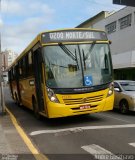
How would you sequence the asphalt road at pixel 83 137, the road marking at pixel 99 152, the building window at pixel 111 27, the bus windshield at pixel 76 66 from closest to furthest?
the road marking at pixel 99 152 → the asphalt road at pixel 83 137 → the bus windshield at pixel 76 66 → the building window at pixel 111 27

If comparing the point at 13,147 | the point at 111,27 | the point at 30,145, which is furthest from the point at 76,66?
the point at 111,27

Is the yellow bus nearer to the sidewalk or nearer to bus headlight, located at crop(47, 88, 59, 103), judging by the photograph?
bus headlight, located at crop(47, 88, 59, 103)

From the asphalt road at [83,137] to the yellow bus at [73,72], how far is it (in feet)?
2.08

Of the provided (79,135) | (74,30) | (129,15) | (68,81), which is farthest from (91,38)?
(129,15)

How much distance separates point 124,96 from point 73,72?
460 cm

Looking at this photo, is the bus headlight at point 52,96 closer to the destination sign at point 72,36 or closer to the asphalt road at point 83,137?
the asphalt road at point 83,137

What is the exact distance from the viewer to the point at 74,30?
12617 millimetres

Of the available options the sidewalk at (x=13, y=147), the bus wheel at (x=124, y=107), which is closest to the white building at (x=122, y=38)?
the bus wheel at (x=124, y=107)

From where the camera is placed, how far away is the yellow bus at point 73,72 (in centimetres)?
1193

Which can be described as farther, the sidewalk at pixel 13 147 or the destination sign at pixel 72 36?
the destination sign at pixel 72 36

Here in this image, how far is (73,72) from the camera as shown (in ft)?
39.8

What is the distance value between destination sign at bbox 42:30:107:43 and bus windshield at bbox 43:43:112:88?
0.23 metres

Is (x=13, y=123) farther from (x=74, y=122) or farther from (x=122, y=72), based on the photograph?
(x=122, y=72)

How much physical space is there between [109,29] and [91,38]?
3329 centimetres
